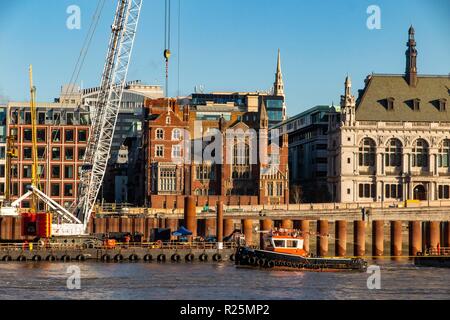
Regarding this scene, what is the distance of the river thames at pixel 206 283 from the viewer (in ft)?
324

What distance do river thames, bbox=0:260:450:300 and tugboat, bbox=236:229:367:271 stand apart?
2093mm

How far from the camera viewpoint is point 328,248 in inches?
6575

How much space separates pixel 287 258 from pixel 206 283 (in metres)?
20.5

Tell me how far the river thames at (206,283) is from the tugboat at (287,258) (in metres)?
2.09

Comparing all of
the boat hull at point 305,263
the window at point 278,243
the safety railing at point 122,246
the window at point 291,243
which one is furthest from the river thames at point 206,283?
the safety railing at point 122,246

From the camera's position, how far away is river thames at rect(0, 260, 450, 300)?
98812mm

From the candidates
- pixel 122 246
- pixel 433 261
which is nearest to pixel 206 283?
pixel 433 261

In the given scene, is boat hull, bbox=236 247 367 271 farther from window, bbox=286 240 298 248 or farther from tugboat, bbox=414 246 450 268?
tugboat, bbox=414 246 450 268

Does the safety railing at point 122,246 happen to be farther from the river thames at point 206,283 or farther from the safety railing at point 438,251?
the safety railing at point 438,251
